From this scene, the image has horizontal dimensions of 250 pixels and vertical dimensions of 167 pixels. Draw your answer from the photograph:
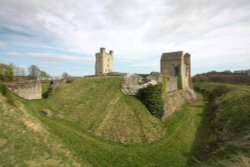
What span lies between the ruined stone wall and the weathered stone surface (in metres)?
9.64

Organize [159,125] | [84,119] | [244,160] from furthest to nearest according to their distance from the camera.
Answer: [159,125] < [84,119] < [244,160]

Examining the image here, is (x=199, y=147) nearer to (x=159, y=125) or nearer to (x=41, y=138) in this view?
(x=159, y=125)

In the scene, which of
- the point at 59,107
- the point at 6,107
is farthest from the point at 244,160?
the point at 59,107

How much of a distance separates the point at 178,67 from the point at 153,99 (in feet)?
67.8

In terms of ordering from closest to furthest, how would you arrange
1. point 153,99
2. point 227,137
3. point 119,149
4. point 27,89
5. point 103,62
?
point 119,149 → point 227,137 → point 27,89 → point 153,99 → point 103,62

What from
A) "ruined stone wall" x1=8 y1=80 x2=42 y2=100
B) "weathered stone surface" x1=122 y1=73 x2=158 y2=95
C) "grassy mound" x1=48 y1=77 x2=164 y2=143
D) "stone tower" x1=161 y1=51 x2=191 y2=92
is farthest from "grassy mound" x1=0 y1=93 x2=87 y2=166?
"stone tower" x1=161 y1=51 x2=191 y2=92

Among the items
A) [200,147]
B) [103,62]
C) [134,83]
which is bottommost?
[200,147]

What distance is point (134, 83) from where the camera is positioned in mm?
23078

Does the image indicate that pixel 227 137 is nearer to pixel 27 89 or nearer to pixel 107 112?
pixel 107 112

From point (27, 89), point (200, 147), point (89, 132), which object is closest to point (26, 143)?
point (89, 132)

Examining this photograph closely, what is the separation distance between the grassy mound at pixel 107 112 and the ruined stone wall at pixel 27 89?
182 centimetres

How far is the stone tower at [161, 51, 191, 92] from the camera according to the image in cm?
3878

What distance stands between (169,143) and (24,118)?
449 inches

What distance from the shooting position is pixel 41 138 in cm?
1264
